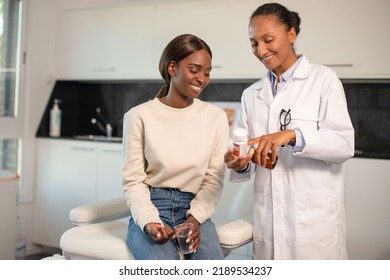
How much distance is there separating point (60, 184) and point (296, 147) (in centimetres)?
177

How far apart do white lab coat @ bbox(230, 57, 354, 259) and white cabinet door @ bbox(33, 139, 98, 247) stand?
4.72 ft

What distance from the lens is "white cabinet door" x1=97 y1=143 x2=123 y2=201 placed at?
2.41 metres

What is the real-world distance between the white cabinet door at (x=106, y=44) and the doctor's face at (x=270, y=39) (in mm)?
1346

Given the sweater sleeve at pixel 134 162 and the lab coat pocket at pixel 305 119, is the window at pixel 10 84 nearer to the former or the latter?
the sweater sleeve at pixel 134 162

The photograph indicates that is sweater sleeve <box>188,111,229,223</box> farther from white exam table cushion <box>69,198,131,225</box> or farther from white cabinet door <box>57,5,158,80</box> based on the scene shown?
white cabinet door <box>57,5,158,80</box>

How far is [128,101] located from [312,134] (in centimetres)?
186

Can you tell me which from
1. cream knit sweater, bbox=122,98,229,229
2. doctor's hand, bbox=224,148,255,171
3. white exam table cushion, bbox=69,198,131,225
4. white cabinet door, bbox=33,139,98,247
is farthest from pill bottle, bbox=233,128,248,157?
white cabinet door, bbox=33,139,98,247

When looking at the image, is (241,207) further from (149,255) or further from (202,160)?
(149,255)

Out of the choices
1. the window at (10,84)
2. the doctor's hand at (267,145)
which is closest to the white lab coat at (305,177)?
the doctor's hand at (267,145)

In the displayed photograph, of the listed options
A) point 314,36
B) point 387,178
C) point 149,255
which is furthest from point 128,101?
point 149,255

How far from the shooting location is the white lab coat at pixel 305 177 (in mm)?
1132

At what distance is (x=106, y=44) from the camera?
2592 mm

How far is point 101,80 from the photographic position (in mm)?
2727

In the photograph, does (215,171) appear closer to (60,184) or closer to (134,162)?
(134,162)
